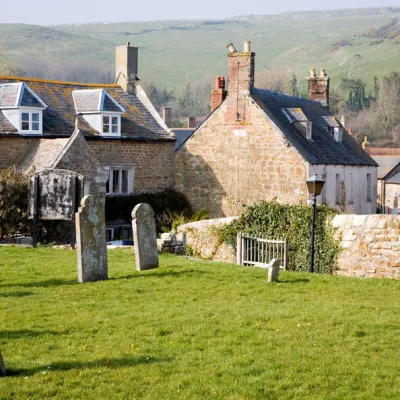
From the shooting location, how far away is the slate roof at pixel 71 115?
39906 millimetres

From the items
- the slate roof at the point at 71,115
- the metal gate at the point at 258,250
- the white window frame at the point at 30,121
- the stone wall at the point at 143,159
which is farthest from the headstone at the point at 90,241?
the stone wall at the point at 143,159

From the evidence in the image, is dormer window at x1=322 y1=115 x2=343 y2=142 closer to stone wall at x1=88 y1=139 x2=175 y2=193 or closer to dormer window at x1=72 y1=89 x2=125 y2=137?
stone wall at x1=88 y1=139 x2=175 y2=193

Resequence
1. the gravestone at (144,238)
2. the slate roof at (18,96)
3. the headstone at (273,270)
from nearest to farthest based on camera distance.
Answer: the headstone at (273,270) < the gravestone at (144,238) < the slate roof at (18,96)

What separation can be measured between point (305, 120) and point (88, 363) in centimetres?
3184

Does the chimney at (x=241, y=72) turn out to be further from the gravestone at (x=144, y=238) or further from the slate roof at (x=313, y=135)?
the gravestone at (x=144, y=238)

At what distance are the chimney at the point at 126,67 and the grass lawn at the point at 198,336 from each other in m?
25.7

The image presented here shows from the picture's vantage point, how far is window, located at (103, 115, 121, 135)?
135ft

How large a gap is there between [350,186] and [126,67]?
12.8m

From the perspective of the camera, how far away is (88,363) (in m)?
12.3

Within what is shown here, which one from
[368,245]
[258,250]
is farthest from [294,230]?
[368,245]

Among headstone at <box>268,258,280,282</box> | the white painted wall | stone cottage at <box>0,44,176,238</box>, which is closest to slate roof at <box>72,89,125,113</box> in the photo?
stone cottage at <box>0,44,176,238</box>

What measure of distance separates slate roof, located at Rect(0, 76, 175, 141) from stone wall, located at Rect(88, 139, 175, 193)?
1.44 ft

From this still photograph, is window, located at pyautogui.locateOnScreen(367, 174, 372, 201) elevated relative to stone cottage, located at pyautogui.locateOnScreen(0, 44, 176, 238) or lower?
lower

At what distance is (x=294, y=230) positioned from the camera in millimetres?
27734
